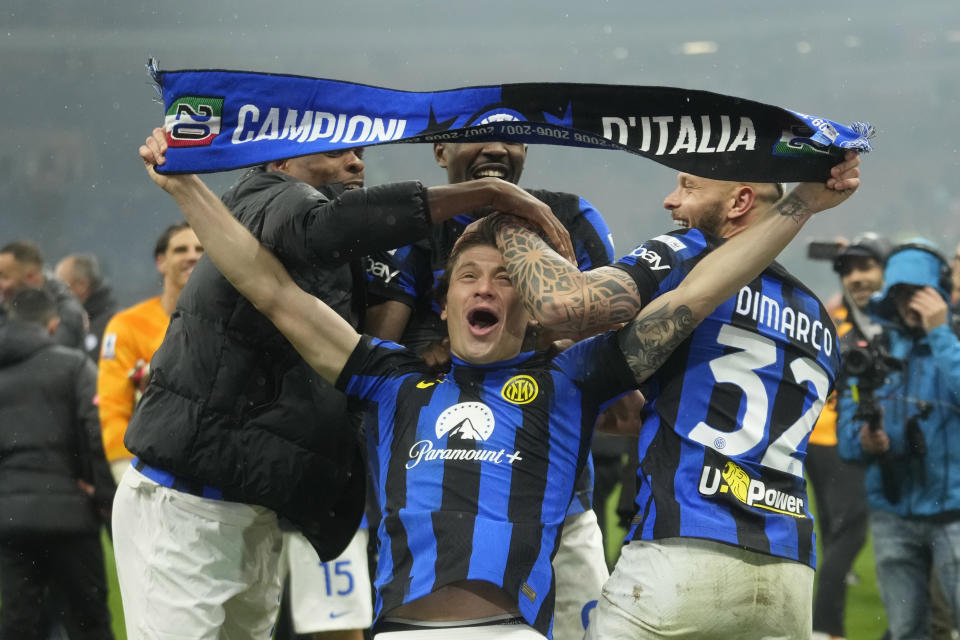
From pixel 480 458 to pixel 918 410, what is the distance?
3.14 meters

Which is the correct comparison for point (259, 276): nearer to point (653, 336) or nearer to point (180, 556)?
point (180, 556)

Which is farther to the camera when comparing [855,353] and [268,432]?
[855,353]

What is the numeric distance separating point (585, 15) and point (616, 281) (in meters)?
19.0

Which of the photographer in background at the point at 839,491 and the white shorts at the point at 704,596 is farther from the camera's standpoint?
the photographer in background at the point at 839,491

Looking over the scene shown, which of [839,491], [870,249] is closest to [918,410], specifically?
[839,491]

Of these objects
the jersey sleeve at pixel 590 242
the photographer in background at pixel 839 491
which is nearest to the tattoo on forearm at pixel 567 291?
the jersey sleeve at pixel 590 242

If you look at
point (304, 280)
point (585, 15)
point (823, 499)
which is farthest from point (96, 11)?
point (304, 280)

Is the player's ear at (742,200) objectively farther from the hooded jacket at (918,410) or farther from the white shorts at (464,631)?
the hooded jacket at (918,410)

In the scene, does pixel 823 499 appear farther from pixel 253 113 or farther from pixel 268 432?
pixel 253 113

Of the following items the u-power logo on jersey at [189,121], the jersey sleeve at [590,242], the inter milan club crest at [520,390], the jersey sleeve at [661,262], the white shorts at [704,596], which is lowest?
the white shorts at [704,596]

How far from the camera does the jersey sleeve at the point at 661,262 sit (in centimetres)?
277

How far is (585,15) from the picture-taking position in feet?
68.1

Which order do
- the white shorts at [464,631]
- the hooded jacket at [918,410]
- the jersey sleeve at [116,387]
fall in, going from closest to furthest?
the white shorts at [464,631], the hooded jacket at [918,410], the jersey sleeve at [116,387]

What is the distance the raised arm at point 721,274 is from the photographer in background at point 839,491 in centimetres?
281
